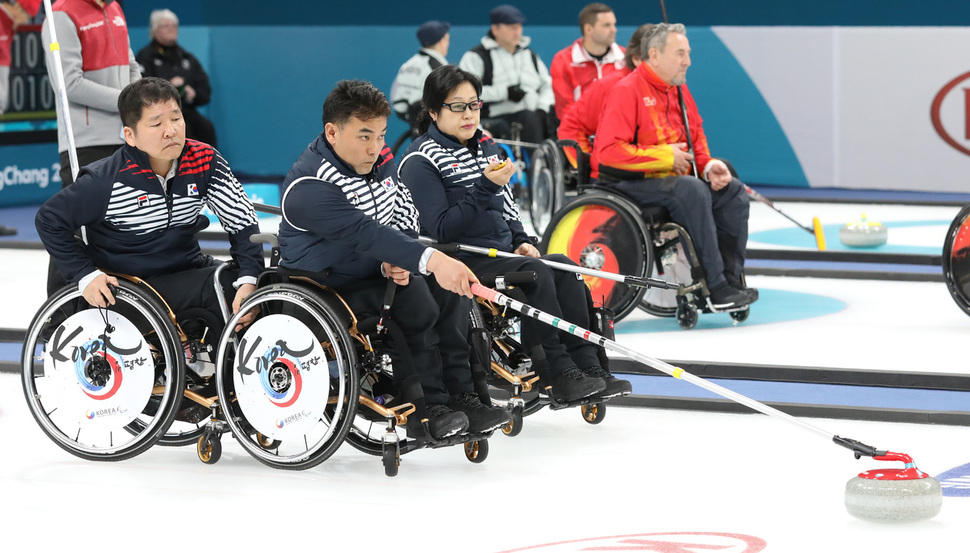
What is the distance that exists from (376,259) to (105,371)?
77 cm

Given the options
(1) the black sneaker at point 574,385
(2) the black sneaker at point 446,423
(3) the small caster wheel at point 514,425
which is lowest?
(3) the small caster wheel at point 514,425

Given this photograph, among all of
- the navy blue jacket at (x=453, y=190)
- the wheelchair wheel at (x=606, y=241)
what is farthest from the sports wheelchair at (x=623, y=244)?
the navy blue jacket at (x=453, y=190)

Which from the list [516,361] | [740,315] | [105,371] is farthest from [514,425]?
[740,315]

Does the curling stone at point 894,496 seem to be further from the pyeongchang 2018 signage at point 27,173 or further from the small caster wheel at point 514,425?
the pyeongchang 2018 signage at point 27,173

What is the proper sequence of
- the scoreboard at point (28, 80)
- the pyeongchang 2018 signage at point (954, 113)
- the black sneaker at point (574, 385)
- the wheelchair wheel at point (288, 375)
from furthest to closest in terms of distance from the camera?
the scoreboard at point (28, 80), the pyeongchang 2018 signage at point (954, 113), the black sneaker at point (574, 385), the wheelchair wheel at point (288, 375)

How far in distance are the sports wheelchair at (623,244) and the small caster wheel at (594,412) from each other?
1291mm

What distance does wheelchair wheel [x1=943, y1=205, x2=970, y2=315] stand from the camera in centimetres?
542

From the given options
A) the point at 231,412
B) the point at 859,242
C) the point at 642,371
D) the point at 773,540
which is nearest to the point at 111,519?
the point at 231,412

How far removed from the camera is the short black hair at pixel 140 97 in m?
3.69

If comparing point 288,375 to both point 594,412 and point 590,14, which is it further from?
point 590,14

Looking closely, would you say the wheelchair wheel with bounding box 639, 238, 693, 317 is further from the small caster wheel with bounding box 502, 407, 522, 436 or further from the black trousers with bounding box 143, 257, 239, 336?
the black trousers with bounding box 143, 257, 239, 336

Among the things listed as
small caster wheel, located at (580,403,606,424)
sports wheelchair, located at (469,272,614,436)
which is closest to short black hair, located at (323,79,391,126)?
sports wheelchair, located at (469,272,614,436)

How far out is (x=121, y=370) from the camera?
145 inches

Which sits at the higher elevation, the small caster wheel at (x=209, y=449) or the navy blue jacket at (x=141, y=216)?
the navy blue jacket at (x=141, y=216)
